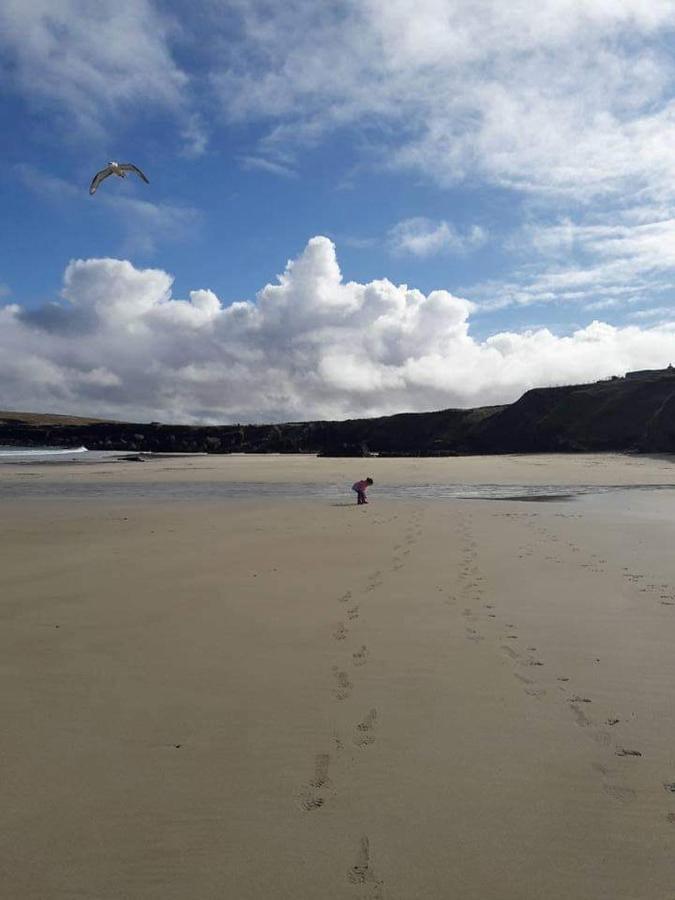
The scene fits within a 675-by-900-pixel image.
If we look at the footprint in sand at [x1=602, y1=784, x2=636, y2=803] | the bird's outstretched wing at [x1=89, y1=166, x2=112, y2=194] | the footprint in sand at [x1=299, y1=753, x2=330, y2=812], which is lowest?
the footprint in sand at [x1=299, y1=753, x2=330, y2=812]

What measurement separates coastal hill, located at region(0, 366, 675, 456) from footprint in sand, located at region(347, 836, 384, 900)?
5939 cm

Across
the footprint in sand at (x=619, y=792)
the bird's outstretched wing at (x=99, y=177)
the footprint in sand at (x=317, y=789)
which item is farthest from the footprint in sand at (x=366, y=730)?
the bird's outstretched wing at (x=99, y=177)

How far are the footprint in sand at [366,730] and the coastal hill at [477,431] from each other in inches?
2273

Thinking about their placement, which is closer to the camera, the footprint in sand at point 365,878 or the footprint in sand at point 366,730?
the footprint in sand at point 365,878

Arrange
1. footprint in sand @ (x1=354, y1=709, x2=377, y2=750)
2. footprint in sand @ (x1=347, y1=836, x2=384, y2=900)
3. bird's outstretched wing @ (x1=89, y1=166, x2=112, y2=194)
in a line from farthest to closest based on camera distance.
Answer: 1. bird's outstretched wing @ (x1=89, y1=166, x2=112, y2=194)
2. footprint in sand @ (x1=354, y1=709, x2=377, y2=750)
3. footprint in sand @ (x1=347, y1=836, x2=384, y2=900)

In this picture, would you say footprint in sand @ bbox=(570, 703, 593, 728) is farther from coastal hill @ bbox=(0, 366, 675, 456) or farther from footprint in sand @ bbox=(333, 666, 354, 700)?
coastal hill @ bbox=(0, 366, 675, 456)

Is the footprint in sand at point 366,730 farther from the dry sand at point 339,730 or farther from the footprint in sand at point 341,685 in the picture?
the footprint in sand at point 341,685

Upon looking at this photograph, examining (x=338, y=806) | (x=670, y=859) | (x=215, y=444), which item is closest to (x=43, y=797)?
(x=338, y=806)

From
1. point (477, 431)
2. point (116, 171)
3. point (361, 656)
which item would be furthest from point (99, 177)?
point (477, 431)

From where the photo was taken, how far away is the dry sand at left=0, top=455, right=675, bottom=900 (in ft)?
10.6

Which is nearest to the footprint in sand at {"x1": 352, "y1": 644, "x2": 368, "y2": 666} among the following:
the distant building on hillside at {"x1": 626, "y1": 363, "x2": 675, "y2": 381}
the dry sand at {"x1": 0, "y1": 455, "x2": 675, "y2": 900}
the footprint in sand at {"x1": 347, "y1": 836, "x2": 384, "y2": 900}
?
→ the dry sand at {"x1": 0, "y1": 455, "x2": 675, "y2": 900}

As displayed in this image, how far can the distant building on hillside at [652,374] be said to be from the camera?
248 ft

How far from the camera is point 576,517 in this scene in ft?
56.8

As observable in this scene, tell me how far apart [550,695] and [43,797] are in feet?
12.5
